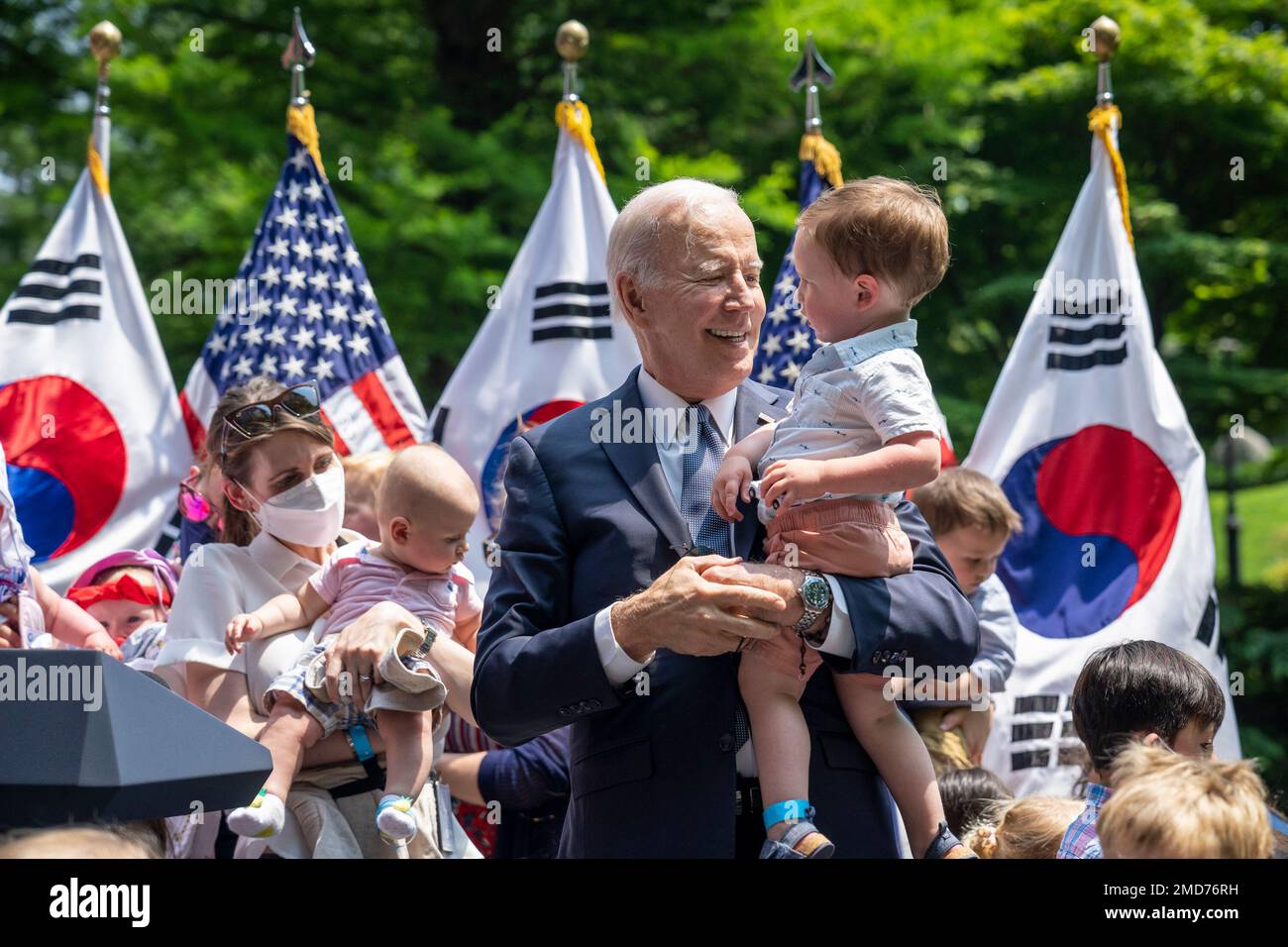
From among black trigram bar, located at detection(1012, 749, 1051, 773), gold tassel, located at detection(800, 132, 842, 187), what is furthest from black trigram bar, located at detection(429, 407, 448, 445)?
black trigram bar, located at detection(1012, 749, 1051, 773)

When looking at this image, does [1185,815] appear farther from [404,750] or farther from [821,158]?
[821,158]

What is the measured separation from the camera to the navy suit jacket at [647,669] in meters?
2.63

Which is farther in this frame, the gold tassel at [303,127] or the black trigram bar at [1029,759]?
the gold tassel at [303,127]

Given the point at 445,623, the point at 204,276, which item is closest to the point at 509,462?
the point at 445,623

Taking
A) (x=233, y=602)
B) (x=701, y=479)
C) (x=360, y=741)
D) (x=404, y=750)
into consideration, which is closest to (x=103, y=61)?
(x=233, y=602)

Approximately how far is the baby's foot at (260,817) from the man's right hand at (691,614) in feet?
3.78

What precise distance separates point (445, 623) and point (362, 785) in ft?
1.48

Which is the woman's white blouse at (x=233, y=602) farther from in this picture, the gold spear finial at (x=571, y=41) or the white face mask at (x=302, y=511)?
the gold spear finial at (x=571, y=41)

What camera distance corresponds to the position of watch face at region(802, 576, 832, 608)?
8.57 feet

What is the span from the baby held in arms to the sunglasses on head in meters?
0.33

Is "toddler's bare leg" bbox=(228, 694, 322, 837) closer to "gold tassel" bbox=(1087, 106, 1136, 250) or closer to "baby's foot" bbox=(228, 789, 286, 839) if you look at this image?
"baby's foot" bbox=(228, 789, 286, 839)

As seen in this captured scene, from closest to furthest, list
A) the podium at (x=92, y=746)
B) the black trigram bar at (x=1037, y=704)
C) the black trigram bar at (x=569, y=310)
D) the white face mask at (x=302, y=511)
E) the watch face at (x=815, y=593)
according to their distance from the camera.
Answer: the podium at (x=92, y=746)
the watch face at (x=815, y=593)
the white face mask at (x=302, y=511)
the black trigram bar at (x=1037, y=704)
the black trigram bar at (x=569, y=310)

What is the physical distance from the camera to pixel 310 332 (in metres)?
5.99

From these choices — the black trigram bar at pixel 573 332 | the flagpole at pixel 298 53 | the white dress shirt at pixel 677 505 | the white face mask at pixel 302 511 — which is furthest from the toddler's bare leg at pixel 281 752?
the flagpole at pixel 298 53
